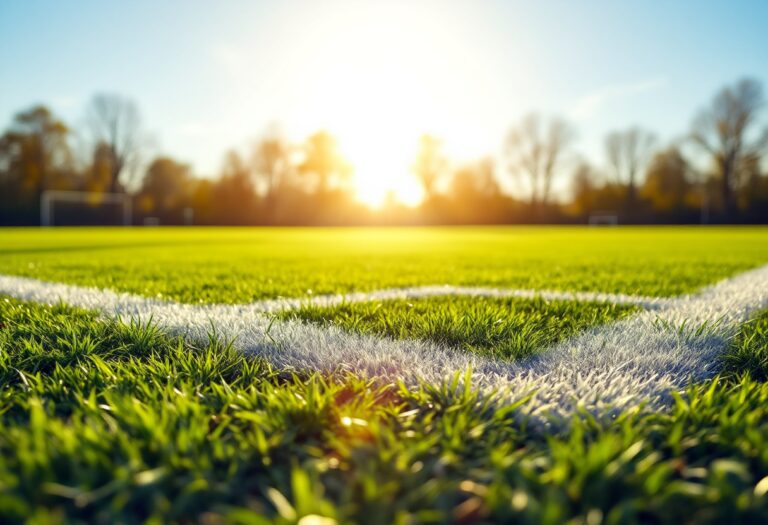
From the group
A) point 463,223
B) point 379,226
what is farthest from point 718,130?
point 379,226

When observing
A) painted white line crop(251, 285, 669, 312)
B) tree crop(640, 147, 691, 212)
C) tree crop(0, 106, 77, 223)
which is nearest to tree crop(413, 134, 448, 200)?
tree crop(640, 147, 691, 212)

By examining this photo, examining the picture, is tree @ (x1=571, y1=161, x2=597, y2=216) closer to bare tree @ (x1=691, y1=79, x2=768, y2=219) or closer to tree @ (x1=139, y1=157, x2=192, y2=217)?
bare tree @ (x1=691, y1=79, x2=768, y2=219)

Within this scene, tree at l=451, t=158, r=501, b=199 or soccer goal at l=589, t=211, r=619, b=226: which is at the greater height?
tree at l=451, t=158, r=501, b=199

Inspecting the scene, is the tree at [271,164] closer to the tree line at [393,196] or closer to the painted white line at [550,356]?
the tree line at [393,196]

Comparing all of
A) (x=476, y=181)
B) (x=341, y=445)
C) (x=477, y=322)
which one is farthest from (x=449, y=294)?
(x=476, y=181)

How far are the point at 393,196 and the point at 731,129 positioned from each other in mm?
25528

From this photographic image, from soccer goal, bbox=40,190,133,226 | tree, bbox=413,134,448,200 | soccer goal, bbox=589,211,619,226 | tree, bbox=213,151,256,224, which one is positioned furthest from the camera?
tree, bbox=413,134,448,200

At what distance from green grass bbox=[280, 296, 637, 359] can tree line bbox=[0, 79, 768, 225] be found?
128 ft

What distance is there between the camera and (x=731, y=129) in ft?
123

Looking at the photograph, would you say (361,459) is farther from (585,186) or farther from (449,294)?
(585,186)

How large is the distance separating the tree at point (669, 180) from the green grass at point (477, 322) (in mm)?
42506

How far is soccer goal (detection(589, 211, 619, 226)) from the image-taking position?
1635 inches

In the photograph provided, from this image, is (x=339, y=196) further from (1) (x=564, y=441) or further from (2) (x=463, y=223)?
(1) (x=564, y=441)

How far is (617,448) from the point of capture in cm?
109
